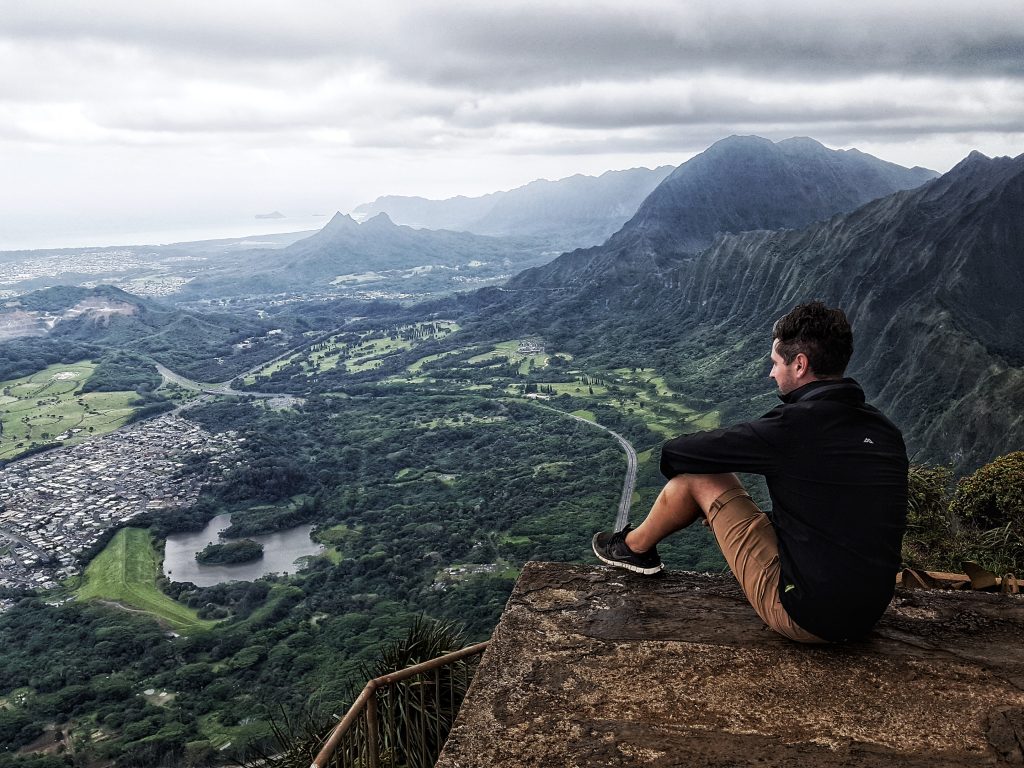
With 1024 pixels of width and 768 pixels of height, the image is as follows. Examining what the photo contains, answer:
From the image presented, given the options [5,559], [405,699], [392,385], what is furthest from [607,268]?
[405,699]

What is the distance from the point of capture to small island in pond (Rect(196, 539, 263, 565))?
56.7 metres

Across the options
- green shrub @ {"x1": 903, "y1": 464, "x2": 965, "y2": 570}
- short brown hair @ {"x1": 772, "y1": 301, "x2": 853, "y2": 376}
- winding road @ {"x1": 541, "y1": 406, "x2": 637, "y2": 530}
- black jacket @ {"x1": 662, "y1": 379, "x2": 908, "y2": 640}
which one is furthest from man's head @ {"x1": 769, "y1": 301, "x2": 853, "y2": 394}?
winding road @ {"x1": 541, "y1": 406, "x2": 637, "y2": 530}

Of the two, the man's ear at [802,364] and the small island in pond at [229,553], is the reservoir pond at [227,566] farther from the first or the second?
the man's ear at [802,364]

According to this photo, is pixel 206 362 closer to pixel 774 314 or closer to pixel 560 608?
pixel 774 314

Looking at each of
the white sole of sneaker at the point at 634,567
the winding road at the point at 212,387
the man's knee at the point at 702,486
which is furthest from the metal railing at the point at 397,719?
the winding road at the point at 212,387

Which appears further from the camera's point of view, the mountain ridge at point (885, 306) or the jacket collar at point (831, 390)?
the mountain ridge at point (885, 306)

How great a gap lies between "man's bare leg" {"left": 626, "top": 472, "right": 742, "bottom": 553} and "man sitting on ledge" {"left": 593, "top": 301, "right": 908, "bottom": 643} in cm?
24

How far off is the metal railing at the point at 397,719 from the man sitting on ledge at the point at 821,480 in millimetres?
2353

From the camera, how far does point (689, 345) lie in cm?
10888

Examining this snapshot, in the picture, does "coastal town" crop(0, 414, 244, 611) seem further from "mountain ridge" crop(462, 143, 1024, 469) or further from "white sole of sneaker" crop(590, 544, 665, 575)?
"white sole of sneaker" crop(590, 544, 665, 575)

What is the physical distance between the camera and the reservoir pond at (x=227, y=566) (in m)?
54.5

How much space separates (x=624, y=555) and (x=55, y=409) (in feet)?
377

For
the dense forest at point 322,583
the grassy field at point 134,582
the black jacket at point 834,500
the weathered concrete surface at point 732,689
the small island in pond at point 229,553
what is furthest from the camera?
the small island in pond at point 229,553

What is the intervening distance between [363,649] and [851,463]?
3785 cm
